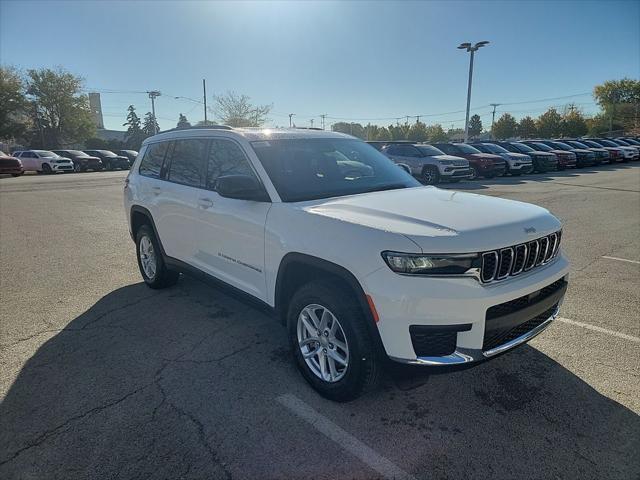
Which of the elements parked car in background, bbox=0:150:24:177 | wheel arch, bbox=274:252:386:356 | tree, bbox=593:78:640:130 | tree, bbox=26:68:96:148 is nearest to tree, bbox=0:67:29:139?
tree, bbox=26:68:96:148

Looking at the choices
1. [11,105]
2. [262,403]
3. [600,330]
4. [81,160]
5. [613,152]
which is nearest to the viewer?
[262,403]

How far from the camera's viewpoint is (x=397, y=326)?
2404 mm

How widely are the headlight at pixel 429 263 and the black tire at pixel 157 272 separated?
3.35 metres

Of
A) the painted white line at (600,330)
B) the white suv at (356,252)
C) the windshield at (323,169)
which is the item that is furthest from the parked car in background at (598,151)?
the white suv at (356,252)

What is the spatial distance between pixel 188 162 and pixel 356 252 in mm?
2556

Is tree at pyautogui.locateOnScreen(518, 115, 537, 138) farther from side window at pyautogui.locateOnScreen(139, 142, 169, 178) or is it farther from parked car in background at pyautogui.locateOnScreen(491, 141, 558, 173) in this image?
side window at pyautogui.locateOnScreen(139, 142, 169, 178)

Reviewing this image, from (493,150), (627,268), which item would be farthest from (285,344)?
(493,150)

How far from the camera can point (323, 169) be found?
3701 mm

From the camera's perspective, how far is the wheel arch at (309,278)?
2.52 meters

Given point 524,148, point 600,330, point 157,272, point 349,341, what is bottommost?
point 600,330

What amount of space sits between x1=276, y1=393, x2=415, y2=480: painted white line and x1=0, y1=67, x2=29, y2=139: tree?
6370 centimetres

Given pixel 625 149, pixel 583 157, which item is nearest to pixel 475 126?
pixel 625 149

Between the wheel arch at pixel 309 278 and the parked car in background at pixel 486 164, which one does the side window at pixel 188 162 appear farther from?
the parked car in background at pixel 486 164

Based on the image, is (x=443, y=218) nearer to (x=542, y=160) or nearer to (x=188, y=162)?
(x=188, y=162)
